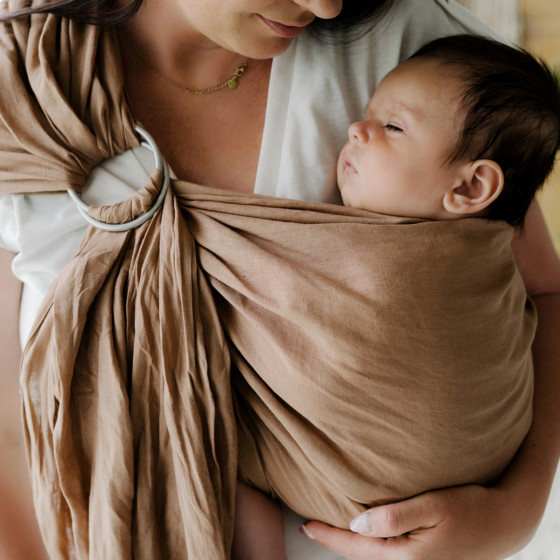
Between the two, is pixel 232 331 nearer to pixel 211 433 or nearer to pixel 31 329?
pixel 211 433

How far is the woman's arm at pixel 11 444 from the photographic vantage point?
988 millimetres

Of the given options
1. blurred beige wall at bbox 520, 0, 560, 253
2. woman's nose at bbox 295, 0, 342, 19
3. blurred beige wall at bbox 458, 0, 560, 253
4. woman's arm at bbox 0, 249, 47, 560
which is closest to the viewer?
woman's nose at bbox 295, 0, 342, 19

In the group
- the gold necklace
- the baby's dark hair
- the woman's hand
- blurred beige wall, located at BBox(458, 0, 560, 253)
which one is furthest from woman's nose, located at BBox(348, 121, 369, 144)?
blurred beige wall, located at BBox(458, 0, 560, 253)

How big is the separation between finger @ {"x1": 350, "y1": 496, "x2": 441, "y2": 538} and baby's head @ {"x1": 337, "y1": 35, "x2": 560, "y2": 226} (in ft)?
1.34

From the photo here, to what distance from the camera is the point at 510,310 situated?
96cm

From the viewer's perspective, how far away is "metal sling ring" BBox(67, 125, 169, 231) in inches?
35.5

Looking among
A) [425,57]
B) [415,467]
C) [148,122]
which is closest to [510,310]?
[415,467]

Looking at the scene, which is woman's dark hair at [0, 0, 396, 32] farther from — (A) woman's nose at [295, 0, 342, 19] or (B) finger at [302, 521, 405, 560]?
(B) finger at [302, 521, 405, 560]

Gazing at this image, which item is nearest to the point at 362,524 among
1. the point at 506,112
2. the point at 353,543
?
the point at 353,543

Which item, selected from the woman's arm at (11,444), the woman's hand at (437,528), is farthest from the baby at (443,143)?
the woman's arm at (11,444)

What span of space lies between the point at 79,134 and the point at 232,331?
342 mm

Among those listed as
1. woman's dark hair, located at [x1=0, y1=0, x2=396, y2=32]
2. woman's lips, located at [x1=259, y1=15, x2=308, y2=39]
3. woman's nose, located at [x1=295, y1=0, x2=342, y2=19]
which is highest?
woman's nose, located at [x1=295, y1=0, x2=342, y2=19]

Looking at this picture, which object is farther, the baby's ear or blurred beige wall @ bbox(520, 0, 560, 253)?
blurred beige wall @ bbox(520, 0, 560, 253)

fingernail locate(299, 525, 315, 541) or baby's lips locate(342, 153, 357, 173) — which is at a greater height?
baby's lips locate(342, 153, 357, 173)
